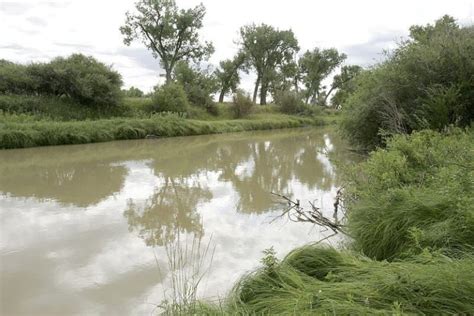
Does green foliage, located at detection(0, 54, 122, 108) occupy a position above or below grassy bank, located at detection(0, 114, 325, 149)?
above

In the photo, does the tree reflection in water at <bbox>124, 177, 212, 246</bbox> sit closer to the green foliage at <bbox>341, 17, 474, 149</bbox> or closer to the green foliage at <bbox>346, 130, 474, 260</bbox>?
the green foliage at <bbox>346, 130, 474, 260</bbox>

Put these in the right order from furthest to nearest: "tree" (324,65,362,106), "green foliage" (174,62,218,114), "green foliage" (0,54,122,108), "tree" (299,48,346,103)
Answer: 1. "tree" (324,65,362,106)
2. "tree" (299,48,346,103)
3. "green foliage" (174,62,218,114)
4. "green foliage" (0,54,122,108)

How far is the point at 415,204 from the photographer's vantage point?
4195 mm

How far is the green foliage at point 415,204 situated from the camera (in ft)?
11.6

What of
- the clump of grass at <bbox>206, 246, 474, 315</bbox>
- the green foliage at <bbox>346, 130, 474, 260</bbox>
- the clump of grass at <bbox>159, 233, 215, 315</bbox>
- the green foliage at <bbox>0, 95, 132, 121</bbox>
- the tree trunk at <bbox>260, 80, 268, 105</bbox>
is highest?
the tree trunk at <bbox>260, 80, 268, 105</bbox>

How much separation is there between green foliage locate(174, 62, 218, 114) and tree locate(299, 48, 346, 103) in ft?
68.7

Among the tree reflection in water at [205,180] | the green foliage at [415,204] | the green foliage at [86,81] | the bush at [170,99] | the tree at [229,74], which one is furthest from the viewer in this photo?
the tree at [229,74]

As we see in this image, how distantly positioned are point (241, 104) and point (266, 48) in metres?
10.5

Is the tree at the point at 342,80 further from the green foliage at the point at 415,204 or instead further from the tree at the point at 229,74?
the green foliage at the point at 415,204

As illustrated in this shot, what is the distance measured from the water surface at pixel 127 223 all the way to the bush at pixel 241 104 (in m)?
20.7

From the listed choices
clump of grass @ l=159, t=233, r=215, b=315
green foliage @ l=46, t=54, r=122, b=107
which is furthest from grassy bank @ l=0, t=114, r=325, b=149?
clump of grass @ l=159, t=233, r=215, b=315

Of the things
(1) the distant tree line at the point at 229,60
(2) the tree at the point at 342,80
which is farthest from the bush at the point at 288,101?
(2) the tree at the point at 342,80

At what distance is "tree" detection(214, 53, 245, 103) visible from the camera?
3941cm

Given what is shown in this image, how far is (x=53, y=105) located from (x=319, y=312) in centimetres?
2202
